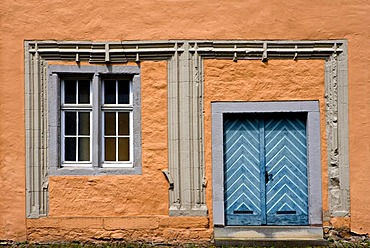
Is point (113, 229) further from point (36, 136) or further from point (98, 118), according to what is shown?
point (36, 136)

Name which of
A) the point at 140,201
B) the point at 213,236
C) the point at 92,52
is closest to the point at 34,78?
the point at 92,52

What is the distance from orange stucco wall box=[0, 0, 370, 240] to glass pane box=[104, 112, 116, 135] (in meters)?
0.59

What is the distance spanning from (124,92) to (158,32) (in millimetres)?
1144

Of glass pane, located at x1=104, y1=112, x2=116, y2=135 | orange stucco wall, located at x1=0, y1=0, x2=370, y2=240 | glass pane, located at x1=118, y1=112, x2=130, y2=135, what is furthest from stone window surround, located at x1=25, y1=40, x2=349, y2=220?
glass pane, located at x1=104, y1=112, x2=116, y2=135

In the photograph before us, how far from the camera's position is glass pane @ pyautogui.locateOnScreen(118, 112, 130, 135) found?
9.29 meters

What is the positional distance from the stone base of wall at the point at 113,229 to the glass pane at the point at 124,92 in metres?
1.93

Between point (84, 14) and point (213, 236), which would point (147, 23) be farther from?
point (213, 236)

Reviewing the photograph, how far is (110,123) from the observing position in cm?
930

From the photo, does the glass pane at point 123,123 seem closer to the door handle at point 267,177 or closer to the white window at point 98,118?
the white window at point 98,118

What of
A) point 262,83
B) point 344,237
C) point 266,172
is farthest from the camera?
point 266,172

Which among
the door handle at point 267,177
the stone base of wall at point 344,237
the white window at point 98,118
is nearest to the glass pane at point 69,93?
the white window at point 98,118

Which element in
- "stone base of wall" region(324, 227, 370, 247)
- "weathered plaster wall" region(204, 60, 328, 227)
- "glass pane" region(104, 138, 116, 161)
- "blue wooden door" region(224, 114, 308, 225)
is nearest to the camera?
"stone base of wall" region(324, 227, 370, 247)

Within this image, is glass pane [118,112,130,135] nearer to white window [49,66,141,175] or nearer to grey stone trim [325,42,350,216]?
white window [49,66,141,175]

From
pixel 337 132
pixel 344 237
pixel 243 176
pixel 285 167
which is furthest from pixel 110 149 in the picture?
pixel 344 237
